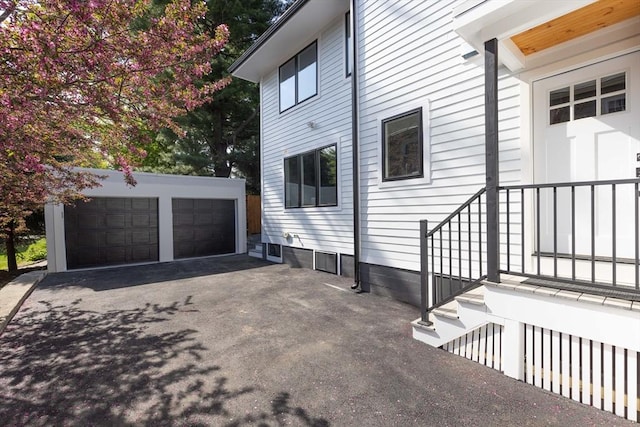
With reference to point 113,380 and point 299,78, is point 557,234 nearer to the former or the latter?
point 113,380

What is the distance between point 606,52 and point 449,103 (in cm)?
154

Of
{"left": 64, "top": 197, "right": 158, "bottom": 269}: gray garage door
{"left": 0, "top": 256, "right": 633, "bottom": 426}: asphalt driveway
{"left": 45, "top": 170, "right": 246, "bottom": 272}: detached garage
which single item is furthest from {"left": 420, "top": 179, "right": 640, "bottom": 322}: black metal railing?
{"left": 64, "top": 197, "right": 158, "bottom": 269}: gray garage door

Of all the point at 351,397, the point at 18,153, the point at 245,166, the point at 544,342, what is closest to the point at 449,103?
the point at 544,342

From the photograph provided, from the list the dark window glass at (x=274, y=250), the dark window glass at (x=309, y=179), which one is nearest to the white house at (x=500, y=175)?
the dark window glass at (x=309, y=179)

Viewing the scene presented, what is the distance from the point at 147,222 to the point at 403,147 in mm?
7854

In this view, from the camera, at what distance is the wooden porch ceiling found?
2.48 metres

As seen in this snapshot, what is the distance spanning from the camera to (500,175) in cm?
355

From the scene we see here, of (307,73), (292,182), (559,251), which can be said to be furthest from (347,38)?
(559,251)

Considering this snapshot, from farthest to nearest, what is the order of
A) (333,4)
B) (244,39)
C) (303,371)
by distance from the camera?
(244,39), (333,4), (303,371)

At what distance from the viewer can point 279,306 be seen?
181 inches

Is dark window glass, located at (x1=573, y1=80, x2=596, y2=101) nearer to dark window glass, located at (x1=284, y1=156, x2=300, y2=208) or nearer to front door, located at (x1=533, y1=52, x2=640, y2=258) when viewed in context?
front door, located at (x1=533, y1=52, x2=640, y2=258)

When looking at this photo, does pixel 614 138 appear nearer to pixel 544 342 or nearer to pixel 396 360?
pixel 544 342

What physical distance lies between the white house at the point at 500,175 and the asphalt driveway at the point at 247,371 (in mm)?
423

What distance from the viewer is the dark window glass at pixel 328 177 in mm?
6314
